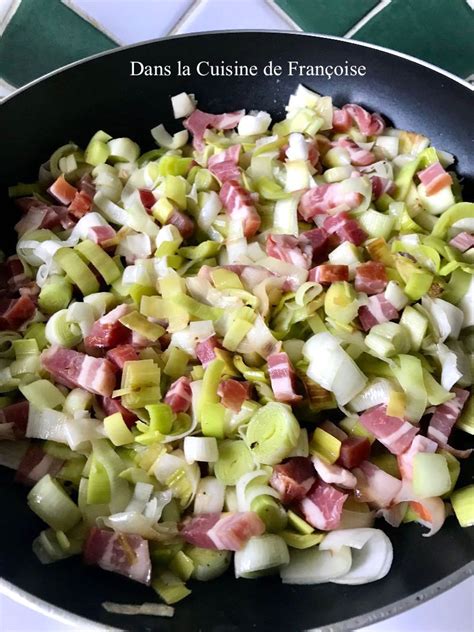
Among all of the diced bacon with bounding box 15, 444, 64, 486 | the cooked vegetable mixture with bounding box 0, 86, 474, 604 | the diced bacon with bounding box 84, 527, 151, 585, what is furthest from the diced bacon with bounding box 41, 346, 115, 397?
the diced bacon with bounding box 84, 527, 151, 585

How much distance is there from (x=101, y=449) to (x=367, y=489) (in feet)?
1.35

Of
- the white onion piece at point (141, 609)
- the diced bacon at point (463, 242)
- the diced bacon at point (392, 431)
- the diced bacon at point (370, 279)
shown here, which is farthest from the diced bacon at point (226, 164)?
the white onion piece at point (141, 609)

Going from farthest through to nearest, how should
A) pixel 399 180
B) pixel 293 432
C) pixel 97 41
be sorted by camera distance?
pixel 97 41 → pixel 399 180 → pixel 293 432

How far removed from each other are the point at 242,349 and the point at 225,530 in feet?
1.01

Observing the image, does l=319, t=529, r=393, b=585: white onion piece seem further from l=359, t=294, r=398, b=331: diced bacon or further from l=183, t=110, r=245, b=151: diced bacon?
l=183, t=110, r=245, b=151: diced bacon

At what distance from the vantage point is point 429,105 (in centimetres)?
139

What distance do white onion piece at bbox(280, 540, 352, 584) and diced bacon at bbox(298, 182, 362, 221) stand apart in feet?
2.13

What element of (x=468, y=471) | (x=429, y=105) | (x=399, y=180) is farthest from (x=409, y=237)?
(x=468, y=471)

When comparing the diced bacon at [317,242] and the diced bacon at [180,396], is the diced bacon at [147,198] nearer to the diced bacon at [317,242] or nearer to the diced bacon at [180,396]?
the diced bacon at [317,242]

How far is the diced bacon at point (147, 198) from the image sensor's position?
134 cm

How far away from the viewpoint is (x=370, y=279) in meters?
A: 1.19

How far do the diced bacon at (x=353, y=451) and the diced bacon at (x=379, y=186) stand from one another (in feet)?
1.77

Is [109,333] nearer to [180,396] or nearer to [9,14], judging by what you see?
[180,396]

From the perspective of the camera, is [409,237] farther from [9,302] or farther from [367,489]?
[9,302]
